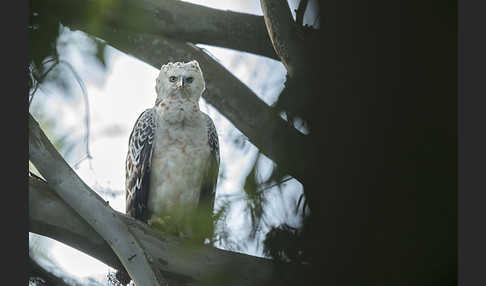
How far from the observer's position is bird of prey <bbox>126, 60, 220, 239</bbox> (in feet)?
6.78

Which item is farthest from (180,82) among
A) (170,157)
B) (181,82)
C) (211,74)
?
(170,157)

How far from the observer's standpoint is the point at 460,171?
1.25m

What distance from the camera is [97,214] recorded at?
61.6 inches

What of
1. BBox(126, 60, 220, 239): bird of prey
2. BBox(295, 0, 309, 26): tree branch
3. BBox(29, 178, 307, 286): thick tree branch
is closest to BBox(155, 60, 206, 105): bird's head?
BBox(126, 60, 220, 239): bird of prey

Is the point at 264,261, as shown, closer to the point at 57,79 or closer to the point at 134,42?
the point at 57,79

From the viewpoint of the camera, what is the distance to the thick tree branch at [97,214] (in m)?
1.54

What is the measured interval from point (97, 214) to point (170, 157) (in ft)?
1.84

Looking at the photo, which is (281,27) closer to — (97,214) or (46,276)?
(97,214)

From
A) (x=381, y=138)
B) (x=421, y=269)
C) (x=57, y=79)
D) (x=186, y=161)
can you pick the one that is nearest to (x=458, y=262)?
(x=421, y=269)

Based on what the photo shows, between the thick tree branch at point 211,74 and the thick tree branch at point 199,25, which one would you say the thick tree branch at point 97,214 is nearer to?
the thick tree branch at point 211,74

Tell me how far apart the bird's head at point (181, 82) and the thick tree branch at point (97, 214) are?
1.82 feet

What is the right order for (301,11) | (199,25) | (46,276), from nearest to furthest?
(301,11), (46,276), (199,25)

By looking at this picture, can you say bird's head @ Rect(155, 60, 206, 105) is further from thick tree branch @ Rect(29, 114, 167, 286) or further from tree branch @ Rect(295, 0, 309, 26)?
tree branch @ Rect(295, 0, 309, 26)

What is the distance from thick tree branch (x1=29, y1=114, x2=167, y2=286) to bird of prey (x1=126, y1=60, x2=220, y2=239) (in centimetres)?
48
